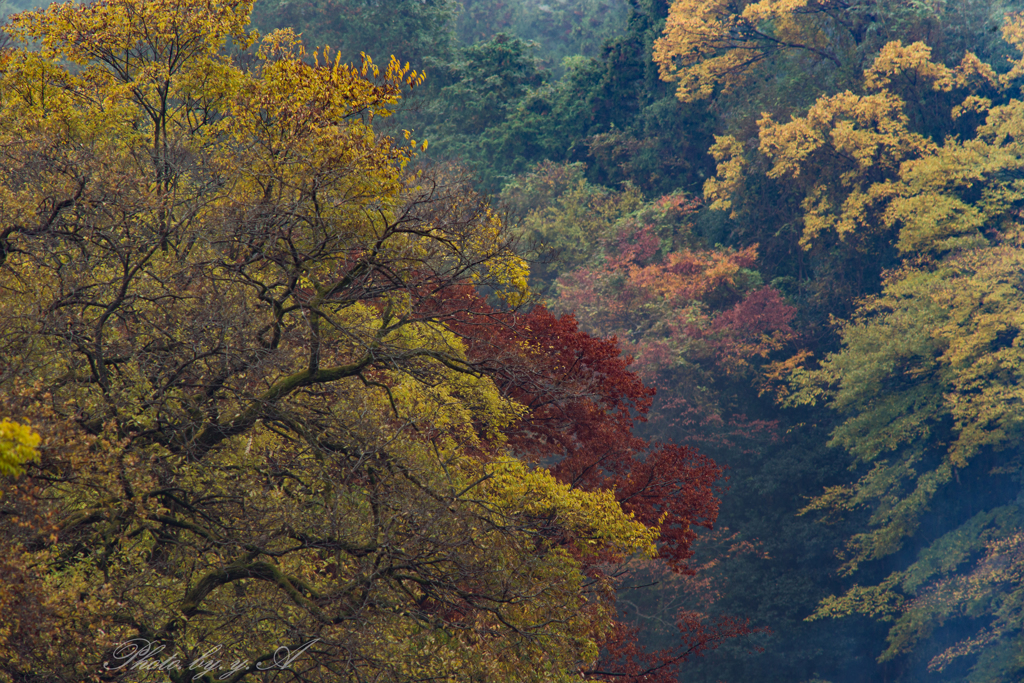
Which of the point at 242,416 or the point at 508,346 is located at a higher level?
the point at 242,416

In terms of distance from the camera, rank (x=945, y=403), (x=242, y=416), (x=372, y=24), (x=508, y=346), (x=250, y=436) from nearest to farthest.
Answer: (x=242, y=416) → (x=250, y=436) → (x=508, y=346) → (x=945, y=403) → (x=372, y=24)

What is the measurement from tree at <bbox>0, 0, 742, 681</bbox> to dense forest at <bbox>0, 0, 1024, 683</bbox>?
0.16 feet

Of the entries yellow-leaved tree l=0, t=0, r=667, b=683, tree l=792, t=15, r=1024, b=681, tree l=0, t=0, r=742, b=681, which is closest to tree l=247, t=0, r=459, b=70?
tree l=792, t=15, r=1024, b=681

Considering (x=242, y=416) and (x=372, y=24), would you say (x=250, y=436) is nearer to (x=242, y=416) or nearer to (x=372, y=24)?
(x=242, y=416)

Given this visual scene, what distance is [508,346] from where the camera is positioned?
13547 millimetres

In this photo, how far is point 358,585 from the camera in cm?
733

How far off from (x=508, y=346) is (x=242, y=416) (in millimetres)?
6452

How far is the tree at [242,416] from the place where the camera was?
648 cm

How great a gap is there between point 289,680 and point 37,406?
303 centimetres

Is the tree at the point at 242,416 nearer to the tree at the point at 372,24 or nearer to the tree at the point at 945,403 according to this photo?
the tree at the point at 945,403

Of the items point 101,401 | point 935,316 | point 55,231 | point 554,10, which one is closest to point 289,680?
point 101,401

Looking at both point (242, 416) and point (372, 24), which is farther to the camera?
point (372, 24)

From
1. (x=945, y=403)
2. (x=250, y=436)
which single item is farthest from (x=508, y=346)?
→ (x=945, y=403)

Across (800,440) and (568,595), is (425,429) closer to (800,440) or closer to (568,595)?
(568,595)
